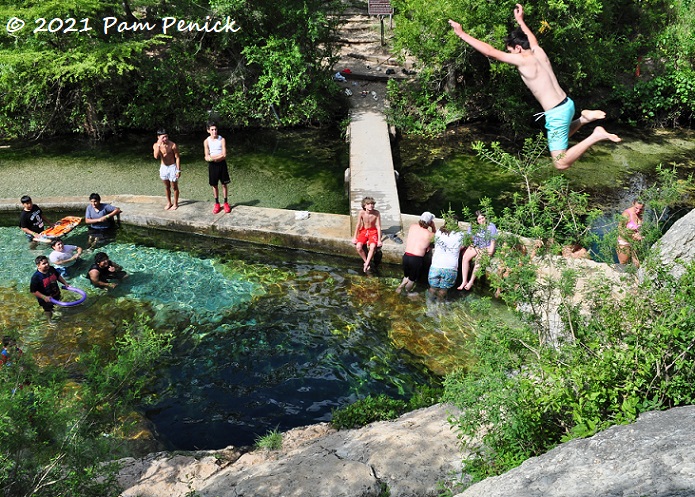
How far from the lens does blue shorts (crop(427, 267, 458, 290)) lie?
31.5 ft

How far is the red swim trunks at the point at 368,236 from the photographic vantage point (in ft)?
33.7

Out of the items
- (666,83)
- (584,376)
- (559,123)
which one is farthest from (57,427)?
(666,83)

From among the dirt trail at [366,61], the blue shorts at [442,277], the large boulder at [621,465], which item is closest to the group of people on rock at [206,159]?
the blue shorts at [442,277]

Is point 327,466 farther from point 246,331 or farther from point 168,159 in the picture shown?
point 168,159

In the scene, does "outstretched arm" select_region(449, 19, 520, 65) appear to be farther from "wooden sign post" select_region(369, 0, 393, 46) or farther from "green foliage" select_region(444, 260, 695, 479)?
"wooden sign post" select_region(369, 0, 393, 46)

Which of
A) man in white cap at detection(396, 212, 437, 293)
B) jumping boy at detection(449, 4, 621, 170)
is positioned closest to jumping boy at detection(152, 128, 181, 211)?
man in white cap at detection(396, 212, 437, 293)

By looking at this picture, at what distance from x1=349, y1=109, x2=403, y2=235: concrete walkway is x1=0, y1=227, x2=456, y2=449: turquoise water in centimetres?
122

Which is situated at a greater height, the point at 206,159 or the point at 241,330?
the point at 206,159

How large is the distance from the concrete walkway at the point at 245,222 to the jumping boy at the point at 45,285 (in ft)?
9.19

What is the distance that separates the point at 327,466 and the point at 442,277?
455 cm

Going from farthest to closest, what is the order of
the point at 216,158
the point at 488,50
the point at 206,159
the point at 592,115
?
the point at 216,158
the point at 206,159
the point at 592,115
the point at 488,50

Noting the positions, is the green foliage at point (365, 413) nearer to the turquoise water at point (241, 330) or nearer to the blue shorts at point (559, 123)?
the turquoise water at point (241, 330)

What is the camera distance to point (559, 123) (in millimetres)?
8484

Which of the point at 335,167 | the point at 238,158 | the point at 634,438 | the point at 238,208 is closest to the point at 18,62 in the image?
the point at 238,158
